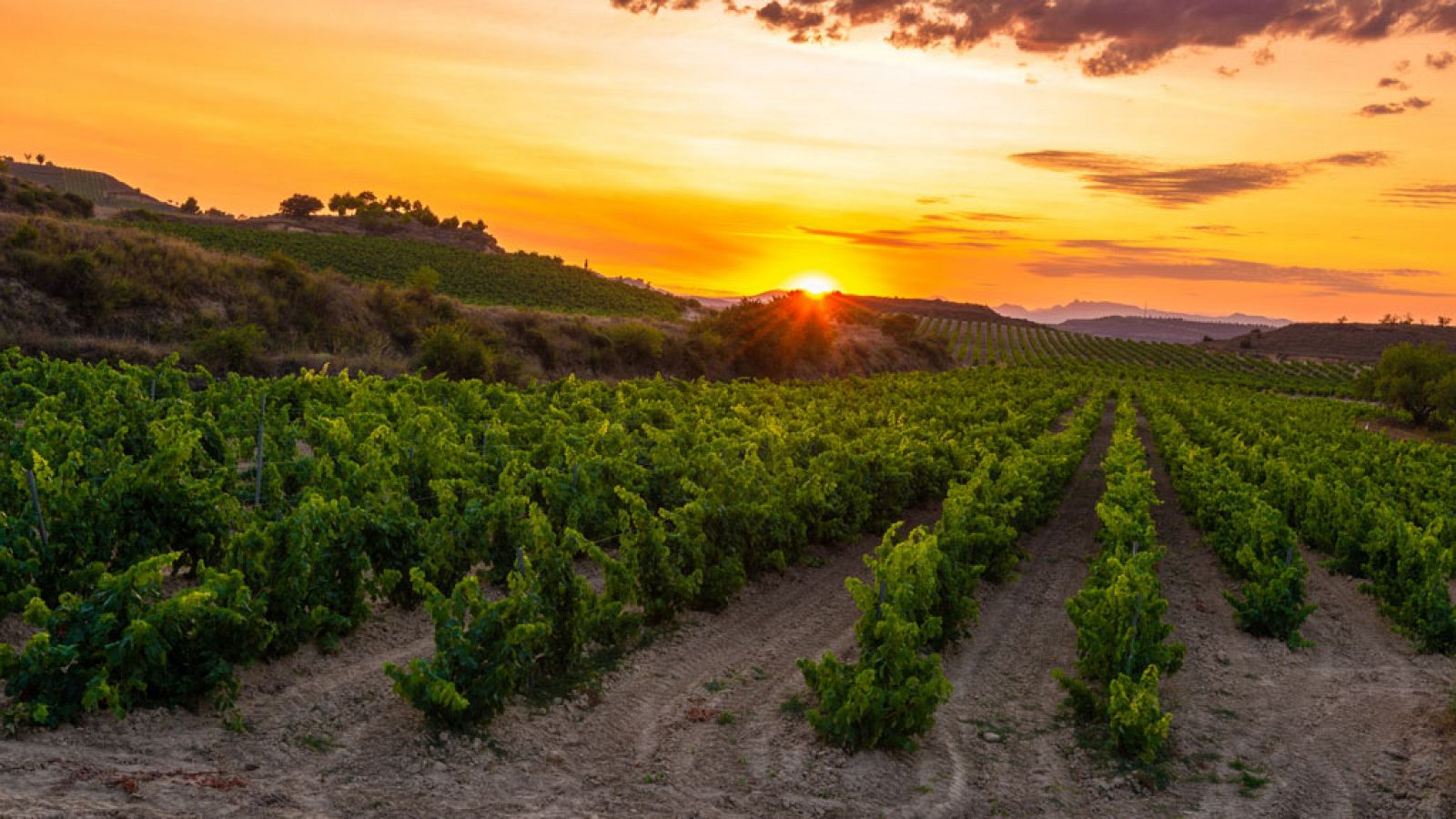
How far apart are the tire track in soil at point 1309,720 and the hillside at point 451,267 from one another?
5511cm

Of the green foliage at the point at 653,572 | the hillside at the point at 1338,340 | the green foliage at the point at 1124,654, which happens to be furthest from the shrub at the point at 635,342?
the hillside at the point at 1338,340

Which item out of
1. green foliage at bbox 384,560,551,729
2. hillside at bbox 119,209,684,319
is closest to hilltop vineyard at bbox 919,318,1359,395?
hillside at bbox 119,209,684,319

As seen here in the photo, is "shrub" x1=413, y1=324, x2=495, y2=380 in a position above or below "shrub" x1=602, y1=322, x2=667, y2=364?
below

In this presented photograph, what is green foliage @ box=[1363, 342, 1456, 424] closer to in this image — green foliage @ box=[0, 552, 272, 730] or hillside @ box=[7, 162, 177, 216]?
green foliage @ box=[0, 552, 272, 730]

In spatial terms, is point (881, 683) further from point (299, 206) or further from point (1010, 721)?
point (299, 206)

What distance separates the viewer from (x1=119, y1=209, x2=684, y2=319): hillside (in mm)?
65250

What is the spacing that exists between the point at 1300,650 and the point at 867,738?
7.54 meters

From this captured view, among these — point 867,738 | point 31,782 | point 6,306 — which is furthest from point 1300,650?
point 6,306

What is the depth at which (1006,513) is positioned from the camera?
567 inches

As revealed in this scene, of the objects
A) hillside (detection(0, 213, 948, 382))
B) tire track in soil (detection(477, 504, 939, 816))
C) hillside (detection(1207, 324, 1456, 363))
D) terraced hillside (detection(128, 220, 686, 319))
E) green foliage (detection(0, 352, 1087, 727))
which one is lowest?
tire track in soil (detection(477, 504, 939, 816))

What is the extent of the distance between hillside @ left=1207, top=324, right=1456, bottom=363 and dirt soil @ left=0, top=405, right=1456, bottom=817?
127 m

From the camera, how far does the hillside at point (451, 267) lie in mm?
65250

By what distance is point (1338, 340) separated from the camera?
13462 cm

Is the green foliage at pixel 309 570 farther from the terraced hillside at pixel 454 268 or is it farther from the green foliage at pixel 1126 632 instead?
the terraced hillside at pixel 454 268
